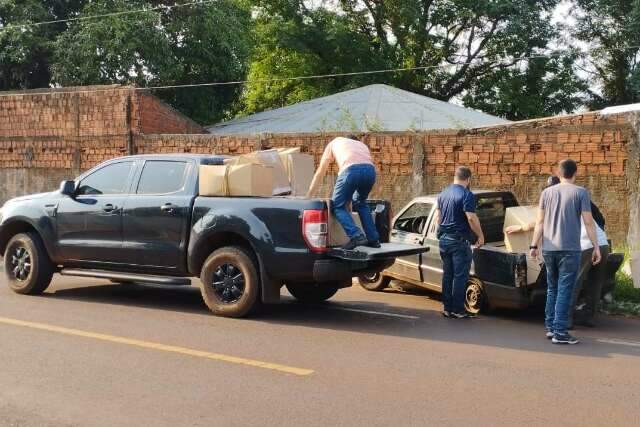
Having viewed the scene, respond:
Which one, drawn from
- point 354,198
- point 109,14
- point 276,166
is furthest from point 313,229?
point 109,14

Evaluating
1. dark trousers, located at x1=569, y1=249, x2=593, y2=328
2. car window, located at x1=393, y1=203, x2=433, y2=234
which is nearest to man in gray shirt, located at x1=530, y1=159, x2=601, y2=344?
dark trousers, located at x1=569, y1=249, x2=593, y2=328

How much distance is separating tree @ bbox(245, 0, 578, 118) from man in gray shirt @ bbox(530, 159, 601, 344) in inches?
969

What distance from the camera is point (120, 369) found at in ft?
19.1

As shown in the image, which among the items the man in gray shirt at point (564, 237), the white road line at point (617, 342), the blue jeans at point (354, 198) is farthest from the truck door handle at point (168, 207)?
the white road line at point (617, 342)

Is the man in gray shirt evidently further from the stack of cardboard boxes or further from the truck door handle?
the truck door handle

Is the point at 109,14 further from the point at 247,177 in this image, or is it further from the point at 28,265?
the point at 247,177

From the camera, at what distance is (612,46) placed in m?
31.4

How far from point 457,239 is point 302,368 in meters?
3.01

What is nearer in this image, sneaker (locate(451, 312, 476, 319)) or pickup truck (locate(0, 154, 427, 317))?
pickup truck (locate(0, 154, 427, 317))

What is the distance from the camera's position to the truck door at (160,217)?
26.9 feet

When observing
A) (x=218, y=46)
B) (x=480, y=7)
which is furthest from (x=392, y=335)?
(x=480, y=7)

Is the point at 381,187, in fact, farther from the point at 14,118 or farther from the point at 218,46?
the point at 218,46

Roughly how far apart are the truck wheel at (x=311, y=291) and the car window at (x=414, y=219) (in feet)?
4.97

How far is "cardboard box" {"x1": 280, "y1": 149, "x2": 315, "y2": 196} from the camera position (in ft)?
28.9
